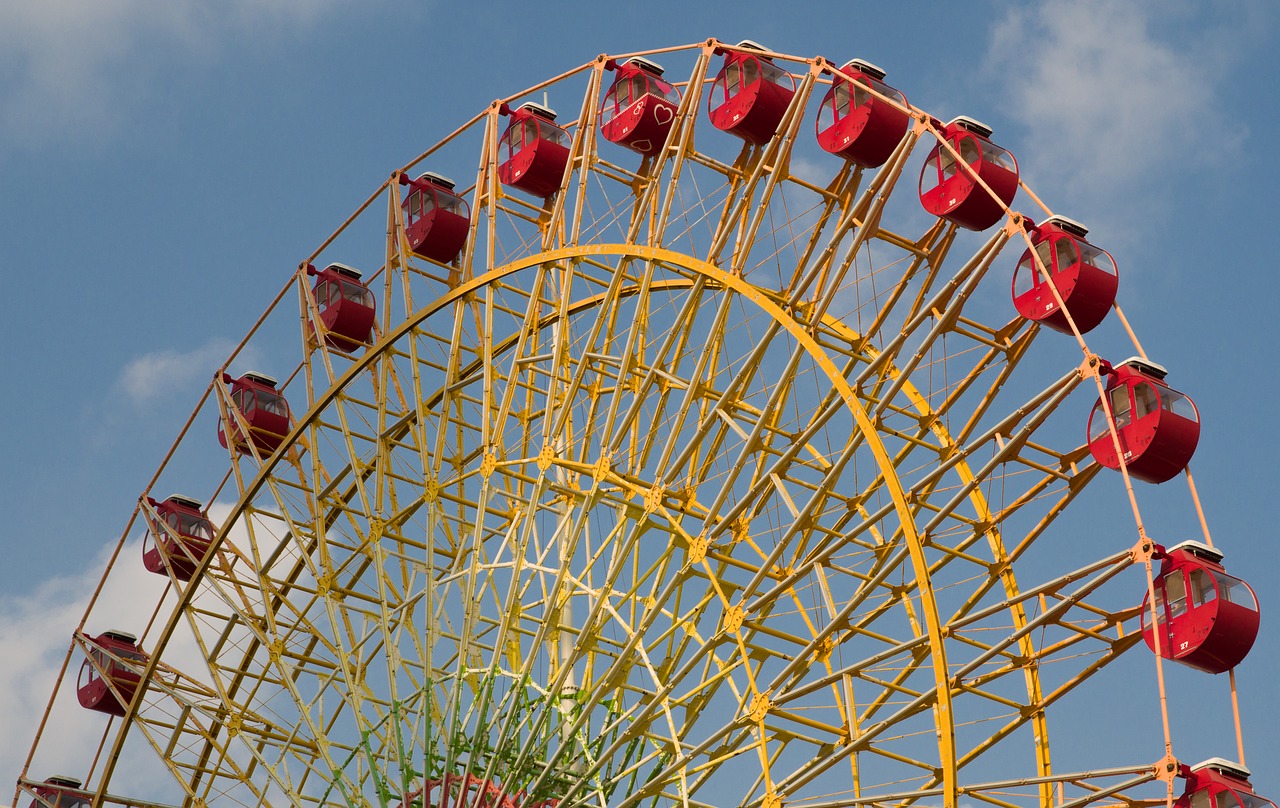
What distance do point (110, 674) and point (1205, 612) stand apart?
24.5 meters

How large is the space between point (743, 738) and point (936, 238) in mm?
7829

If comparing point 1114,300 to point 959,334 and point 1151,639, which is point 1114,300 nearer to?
point 959,334

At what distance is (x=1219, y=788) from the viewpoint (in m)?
26.1

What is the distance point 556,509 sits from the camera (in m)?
35.3

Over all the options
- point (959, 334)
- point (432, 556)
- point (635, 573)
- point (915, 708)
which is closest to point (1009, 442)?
point (959, 334)

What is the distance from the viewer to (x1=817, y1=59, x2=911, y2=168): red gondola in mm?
31797

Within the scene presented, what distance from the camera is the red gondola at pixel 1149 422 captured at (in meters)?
29.1

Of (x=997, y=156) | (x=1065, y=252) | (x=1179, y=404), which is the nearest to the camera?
(x=1179, y=404)

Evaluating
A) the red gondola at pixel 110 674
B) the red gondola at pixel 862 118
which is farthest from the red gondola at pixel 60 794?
the red gondola at pixel 862 118

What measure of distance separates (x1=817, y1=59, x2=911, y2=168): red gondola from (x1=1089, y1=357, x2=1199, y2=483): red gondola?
5026mm

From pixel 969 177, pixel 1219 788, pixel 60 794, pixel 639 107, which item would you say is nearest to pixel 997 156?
pixel 969 177

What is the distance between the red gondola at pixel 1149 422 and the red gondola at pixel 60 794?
23.0m

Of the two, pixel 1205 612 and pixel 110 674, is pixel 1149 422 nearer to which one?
pixel 1205 612

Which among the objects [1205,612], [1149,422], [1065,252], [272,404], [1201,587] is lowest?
[1205,612]
